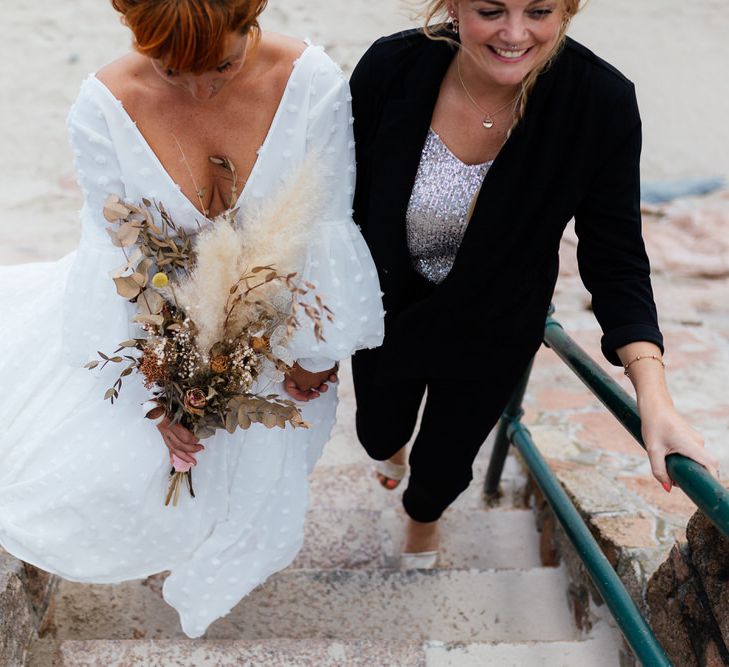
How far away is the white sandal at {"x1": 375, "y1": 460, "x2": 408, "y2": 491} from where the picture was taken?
9.10 feet

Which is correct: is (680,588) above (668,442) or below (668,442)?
below

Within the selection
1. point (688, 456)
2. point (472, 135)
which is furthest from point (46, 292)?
point (688, 456)

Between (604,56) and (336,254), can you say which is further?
(604,56)

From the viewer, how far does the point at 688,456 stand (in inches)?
51.7

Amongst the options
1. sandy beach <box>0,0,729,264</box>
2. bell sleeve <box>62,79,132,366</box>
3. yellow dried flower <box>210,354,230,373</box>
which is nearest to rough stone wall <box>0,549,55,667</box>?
bell sleeve <box>62,79,132,366</box>

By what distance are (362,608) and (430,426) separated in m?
0.62

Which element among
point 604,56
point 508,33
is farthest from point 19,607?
point 604,56

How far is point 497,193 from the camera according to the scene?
1.63 meters

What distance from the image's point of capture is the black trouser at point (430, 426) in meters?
2.05

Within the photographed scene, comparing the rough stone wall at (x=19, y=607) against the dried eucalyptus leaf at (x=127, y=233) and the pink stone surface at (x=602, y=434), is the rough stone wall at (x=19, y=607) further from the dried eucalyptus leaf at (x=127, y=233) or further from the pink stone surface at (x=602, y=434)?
the pink stone surface at (x=602, y=434)

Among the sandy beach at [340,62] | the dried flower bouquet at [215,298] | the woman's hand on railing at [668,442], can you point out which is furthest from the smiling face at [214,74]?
the sandy beach at [340,62]

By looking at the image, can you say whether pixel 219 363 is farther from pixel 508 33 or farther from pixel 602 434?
pixel 602 434

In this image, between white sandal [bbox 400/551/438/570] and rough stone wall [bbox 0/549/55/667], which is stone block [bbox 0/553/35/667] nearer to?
rough stone wall [bbox 0/549/55/667]

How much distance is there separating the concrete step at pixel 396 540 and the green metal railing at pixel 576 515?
46cm
